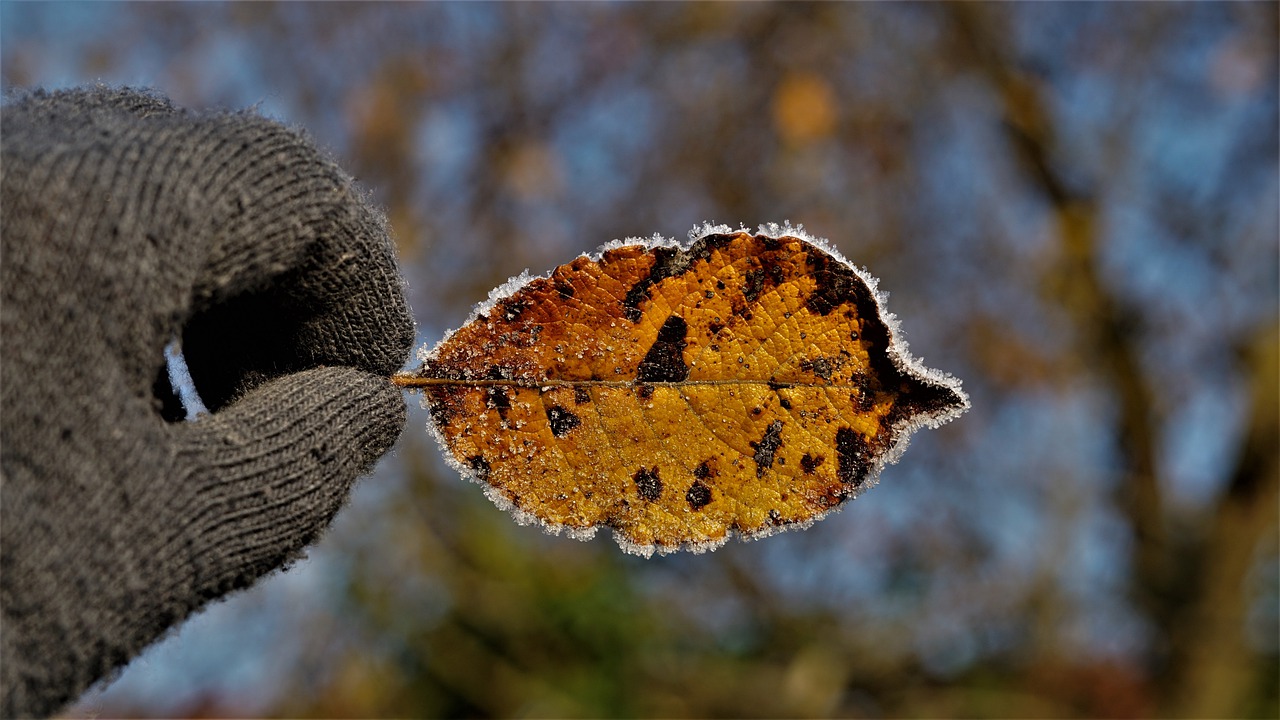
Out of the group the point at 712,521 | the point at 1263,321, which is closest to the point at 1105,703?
the point at 1263,321

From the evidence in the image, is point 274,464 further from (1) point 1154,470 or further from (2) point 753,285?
(1) point 1154,470

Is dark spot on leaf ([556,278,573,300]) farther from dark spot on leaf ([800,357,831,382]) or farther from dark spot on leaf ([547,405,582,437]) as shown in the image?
dark spot on leaf ([800,357,831,382])

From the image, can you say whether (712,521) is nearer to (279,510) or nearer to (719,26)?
(279,510)

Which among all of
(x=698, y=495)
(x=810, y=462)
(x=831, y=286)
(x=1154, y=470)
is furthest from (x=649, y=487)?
(x=1154, y=470)

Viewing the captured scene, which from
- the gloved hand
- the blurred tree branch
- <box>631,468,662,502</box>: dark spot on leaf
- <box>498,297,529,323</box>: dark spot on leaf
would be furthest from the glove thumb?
the blurred tree branch

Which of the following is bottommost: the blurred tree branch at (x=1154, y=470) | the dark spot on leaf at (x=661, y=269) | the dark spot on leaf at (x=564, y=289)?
the dark spot on leaf at (x=564, y=289)

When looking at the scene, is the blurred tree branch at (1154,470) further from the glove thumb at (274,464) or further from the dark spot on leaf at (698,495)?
the glove thumb at (274,464)

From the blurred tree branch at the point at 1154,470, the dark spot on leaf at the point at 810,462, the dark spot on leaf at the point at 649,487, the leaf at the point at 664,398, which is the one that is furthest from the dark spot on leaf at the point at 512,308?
the blurred tree branch at the point at 1154,470
